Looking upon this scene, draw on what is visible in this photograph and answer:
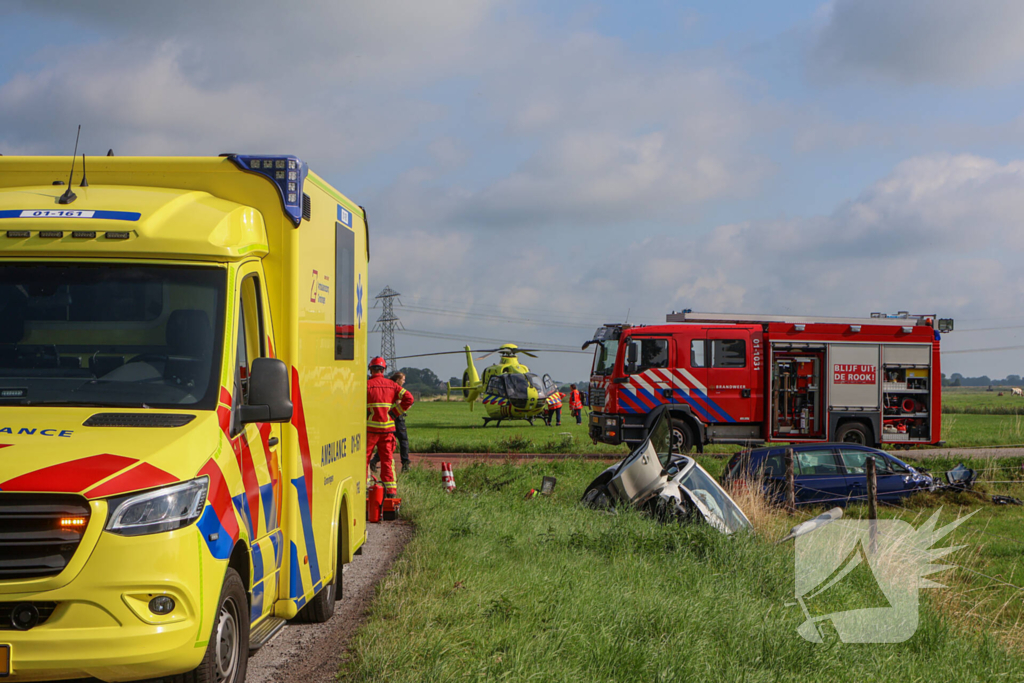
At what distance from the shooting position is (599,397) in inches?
899

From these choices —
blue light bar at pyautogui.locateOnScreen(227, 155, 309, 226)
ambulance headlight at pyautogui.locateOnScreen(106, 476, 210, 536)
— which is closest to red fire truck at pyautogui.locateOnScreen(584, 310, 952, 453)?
blue light bar at pyautogui.locateOnScreen(227, 155, 309, 226)

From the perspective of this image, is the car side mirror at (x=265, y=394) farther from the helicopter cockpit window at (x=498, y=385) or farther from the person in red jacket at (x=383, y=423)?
the helicopter cockpit window at (x=498, y=385)

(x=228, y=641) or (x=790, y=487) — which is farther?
(x=790, y=487)

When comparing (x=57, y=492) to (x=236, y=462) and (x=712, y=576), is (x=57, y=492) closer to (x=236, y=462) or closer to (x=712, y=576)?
(x=236, y=462)

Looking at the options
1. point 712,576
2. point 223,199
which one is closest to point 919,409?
point 712,576

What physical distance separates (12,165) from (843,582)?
827 centimetres

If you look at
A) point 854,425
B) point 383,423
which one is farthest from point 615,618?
point 854,425

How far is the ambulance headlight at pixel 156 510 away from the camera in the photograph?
3734 mm

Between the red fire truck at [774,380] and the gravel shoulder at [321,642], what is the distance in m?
13.2

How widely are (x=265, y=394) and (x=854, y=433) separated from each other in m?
20.3

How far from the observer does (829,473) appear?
1535 cm

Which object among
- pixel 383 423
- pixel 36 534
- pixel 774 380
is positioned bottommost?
pixel 383 423

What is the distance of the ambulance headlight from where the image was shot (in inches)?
147

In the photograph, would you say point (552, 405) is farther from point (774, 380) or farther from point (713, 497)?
point (713, 497)
